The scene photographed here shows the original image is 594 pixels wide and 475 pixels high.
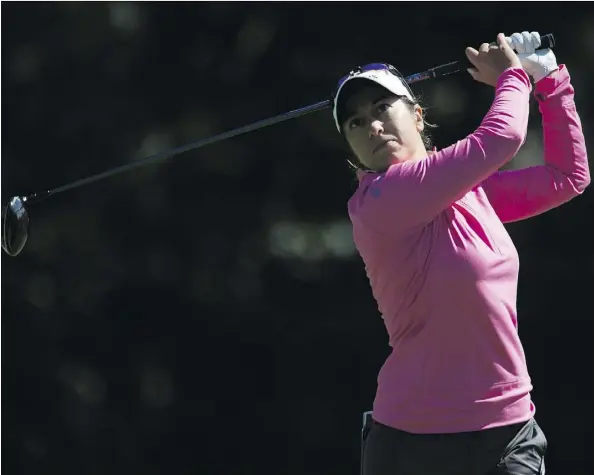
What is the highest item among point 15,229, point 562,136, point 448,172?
point 15,229

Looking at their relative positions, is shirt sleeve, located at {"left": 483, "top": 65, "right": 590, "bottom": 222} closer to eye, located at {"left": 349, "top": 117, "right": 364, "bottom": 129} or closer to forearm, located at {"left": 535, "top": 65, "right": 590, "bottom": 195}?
forearm, located at {"left": 535, "top": 65, "right": 590, "bottom": 195}

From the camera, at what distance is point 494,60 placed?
1944 mm

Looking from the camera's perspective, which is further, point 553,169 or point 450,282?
point 553,169

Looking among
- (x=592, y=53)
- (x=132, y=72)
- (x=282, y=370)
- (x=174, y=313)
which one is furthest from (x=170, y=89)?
(x=592, y=53)

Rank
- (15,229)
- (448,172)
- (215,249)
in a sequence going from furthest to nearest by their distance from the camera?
1. (215,249)
2. (15,229)
3. (448,172)

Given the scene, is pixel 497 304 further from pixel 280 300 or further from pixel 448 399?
pixel 280 300

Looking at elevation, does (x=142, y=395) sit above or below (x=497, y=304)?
above

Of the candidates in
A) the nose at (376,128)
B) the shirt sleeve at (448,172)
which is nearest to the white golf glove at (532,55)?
the shirt sleeve at (448,172)

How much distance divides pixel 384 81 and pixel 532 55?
26 cm

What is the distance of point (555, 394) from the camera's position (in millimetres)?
3512

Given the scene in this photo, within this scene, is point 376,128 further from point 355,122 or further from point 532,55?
point 532,55

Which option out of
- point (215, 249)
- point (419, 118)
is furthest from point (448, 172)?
point (215, 249)

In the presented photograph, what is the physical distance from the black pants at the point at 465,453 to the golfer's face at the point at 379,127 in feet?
1.40

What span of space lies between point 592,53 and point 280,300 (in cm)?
113
